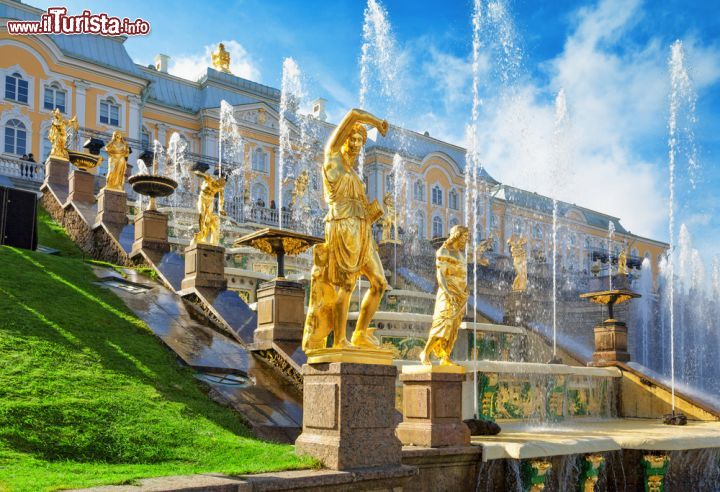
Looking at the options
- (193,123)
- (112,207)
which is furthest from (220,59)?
(112,207)

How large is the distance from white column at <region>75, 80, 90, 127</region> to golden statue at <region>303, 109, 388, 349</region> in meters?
37.7

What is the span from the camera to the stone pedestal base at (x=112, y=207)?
1906 cm

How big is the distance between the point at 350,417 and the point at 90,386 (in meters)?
3.03

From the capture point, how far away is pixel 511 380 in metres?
12.4

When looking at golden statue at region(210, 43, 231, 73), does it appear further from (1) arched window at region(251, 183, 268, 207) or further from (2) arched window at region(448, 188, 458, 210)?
(2) arched window at region(448, 188, 458, 210)

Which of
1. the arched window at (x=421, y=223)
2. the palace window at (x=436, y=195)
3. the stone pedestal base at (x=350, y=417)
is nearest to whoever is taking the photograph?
the stone pedestal base at (x=350, y=417)

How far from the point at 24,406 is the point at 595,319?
26169mm

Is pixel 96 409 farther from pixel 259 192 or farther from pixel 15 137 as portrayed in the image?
pixel 259 192

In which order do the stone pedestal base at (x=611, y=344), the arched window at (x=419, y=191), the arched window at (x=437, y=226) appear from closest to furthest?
1. the stone pedestal base at (x=611, y=344)
2. the arched window at (x=419, y=191)
3. the arched window at (x=437, y=226)

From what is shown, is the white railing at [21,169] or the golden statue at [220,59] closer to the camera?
the white railing at [21,169]

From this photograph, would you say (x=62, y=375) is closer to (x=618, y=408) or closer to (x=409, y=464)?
(x=409, y=464)

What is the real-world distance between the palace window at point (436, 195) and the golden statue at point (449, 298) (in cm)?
5005

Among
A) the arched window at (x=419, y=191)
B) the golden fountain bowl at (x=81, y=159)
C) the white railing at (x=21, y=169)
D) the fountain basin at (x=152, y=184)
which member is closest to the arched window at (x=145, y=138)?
the white railing at (x=21, y=169)

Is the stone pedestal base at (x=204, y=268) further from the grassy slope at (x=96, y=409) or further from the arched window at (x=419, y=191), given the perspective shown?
the arched window at (x=419, y=191)
